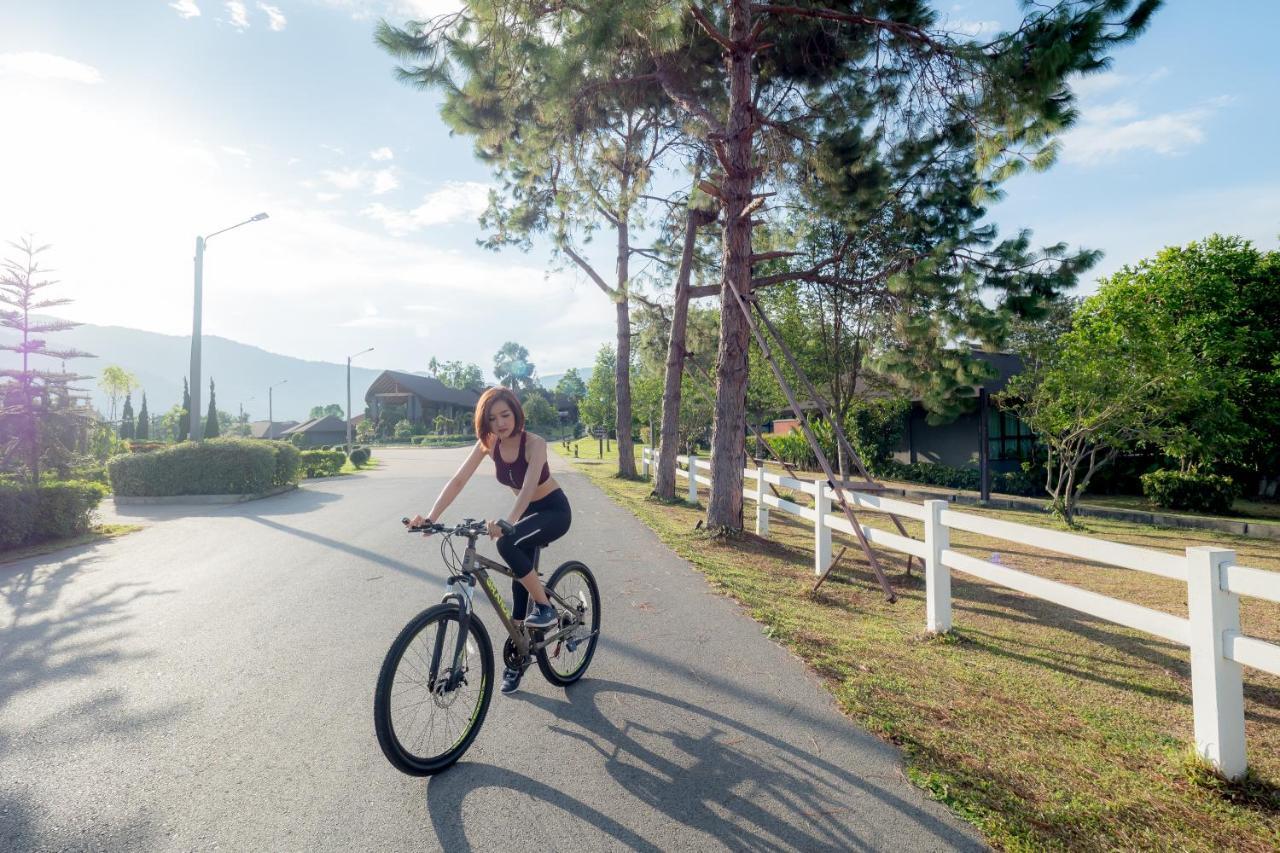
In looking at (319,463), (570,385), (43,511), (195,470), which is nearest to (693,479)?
(43,511)

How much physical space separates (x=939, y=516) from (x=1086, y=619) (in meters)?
2.44

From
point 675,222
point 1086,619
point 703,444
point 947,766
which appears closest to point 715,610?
point 947,766

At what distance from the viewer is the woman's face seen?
3.93 meters

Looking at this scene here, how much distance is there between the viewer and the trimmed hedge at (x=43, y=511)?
9867 millimetres

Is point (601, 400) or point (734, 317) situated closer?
point (734, 317)

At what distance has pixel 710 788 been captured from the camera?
3088 millimetres

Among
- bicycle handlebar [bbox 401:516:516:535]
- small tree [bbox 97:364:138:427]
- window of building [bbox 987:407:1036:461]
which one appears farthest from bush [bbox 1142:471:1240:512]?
small tree [bbox 97:364:138:427]

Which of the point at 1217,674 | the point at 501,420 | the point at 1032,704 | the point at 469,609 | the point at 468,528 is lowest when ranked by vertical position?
the point at 1032,704

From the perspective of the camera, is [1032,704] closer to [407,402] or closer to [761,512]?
[761,512]

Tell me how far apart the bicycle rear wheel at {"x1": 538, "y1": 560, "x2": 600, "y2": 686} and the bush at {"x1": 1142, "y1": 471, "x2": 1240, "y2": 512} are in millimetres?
18870

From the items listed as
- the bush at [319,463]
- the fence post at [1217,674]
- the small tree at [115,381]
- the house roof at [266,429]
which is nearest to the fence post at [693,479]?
the fence post at [1217,674]

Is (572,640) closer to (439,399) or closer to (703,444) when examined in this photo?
(703,444)

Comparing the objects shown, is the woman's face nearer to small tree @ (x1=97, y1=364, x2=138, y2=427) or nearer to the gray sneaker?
the gray sneaker

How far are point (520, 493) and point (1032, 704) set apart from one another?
3.45 metres
